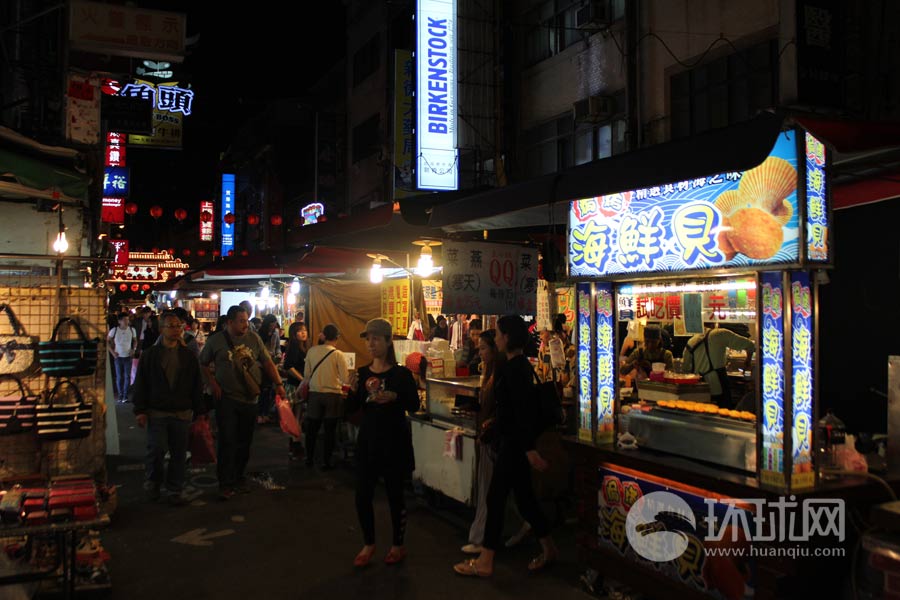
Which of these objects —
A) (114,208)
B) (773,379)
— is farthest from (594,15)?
(114,208)

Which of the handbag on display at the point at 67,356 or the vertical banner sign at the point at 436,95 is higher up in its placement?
the vertical banner sign at the point at 436,95

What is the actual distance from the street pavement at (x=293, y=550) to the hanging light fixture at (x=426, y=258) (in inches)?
137

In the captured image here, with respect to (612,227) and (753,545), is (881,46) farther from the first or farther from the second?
(753,545)

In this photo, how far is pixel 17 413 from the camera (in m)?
6.69

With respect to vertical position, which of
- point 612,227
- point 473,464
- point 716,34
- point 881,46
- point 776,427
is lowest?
point 473,464

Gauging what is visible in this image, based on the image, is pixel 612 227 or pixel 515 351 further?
pixel 515 351

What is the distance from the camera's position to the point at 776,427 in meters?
4.23

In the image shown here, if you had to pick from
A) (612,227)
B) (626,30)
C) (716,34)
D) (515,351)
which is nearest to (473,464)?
(515,351)

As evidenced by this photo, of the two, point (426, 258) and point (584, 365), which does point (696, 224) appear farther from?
point (426, 258)

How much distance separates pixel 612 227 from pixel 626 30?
352 inches

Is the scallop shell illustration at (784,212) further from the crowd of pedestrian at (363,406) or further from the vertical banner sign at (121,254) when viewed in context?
the vertical banner sign at (121,254)

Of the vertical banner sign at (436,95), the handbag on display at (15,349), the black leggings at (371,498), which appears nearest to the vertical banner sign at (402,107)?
the vertical banner sign at (436,95)

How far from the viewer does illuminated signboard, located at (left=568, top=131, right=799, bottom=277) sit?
14.0 feet

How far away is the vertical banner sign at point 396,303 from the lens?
12820mm
